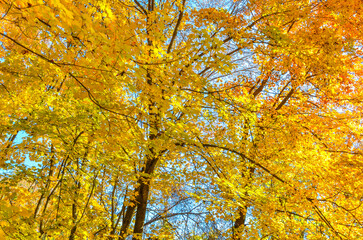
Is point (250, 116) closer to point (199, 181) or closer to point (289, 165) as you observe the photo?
point (199, 181)

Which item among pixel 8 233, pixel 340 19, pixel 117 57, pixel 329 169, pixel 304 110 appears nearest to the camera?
pixel 117 57

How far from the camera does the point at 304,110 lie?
7699 mm

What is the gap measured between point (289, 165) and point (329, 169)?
3.28 feet

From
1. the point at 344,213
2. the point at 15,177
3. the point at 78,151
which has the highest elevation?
the point at 78,151

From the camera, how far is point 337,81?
6.76 m

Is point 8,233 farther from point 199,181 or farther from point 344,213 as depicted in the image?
point 344,213

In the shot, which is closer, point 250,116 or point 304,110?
point 250,116

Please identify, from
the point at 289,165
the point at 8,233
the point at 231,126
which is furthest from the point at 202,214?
the point at 8,233

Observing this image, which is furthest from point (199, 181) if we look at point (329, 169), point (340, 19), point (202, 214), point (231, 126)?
point (340, 19)

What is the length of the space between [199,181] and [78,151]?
253 centimetres

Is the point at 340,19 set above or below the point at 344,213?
above

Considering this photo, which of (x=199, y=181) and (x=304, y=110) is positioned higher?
(x=304, y=110)

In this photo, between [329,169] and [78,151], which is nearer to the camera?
[78,151]

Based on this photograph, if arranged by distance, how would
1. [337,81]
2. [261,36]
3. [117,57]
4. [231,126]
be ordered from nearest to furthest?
[117,57], [261,36], [231,126], [337,81]
